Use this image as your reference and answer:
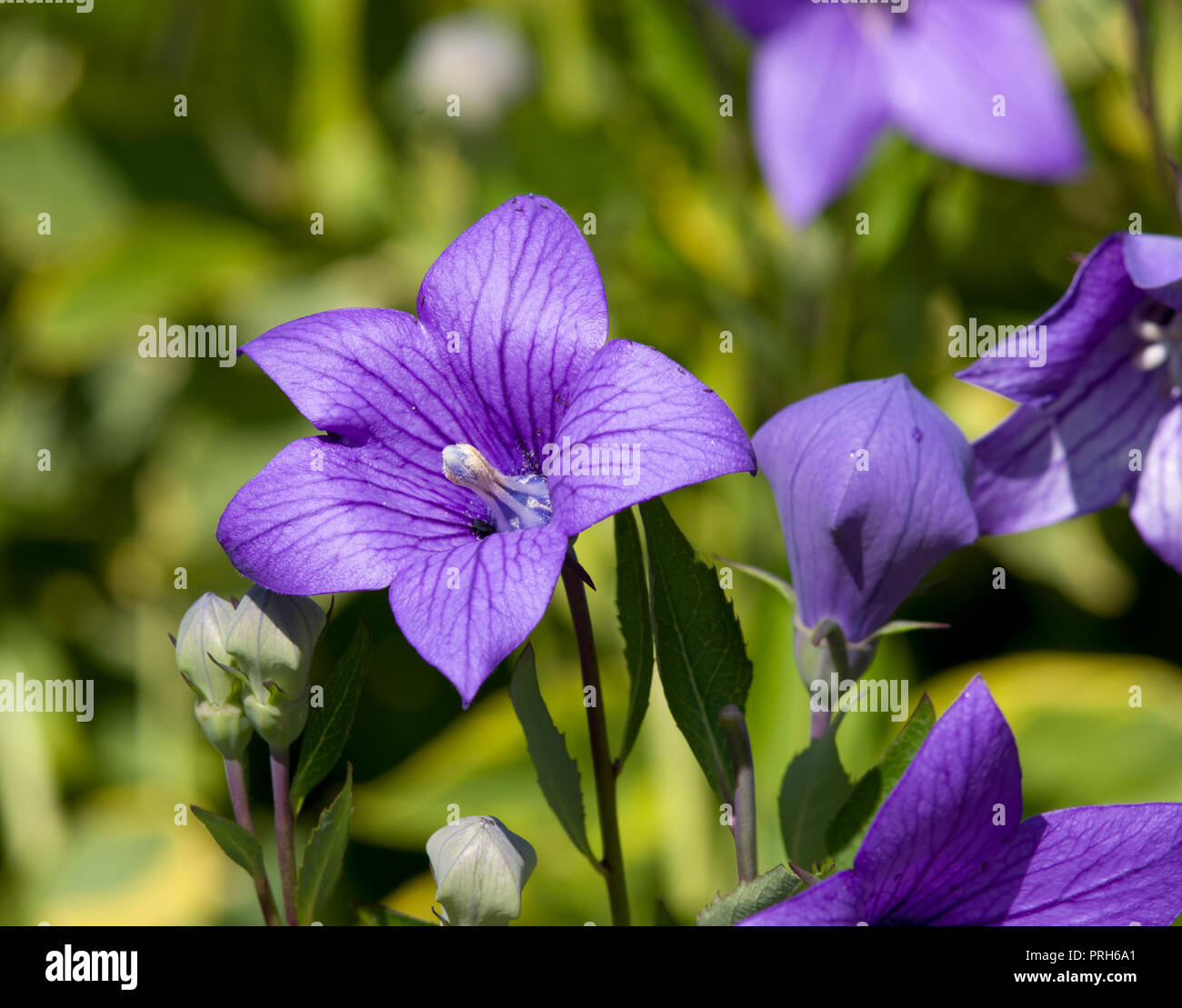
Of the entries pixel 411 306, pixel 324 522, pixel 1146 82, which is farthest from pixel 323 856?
pixel 411 306

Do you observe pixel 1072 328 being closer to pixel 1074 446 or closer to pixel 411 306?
pixel 1074 446

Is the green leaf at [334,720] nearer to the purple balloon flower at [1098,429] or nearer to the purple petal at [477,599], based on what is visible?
the purple petal at [477,599]

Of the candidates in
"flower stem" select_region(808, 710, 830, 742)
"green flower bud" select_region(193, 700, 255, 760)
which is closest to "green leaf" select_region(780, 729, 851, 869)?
"flower stem" select_region(808, 710, 830, 742)

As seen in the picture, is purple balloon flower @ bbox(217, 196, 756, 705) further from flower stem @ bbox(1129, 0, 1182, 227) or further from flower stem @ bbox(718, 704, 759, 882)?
flower stem @ bbox(1129, 0, 1182, 227)

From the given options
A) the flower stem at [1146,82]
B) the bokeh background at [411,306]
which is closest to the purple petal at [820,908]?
the bokeh background at [411,306]

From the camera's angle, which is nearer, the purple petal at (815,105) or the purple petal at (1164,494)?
the purple petal at (1164,494)
